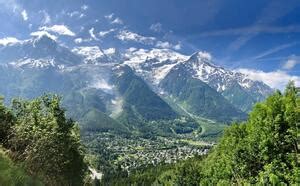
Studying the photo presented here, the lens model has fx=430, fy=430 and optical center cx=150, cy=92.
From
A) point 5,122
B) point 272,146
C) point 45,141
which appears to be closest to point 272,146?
point 272,146

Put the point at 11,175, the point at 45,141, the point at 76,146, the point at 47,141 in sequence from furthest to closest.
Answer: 1. the point at 76,146
2. the point at 47,141
3. the point at 45,141
4. the point at 11,175

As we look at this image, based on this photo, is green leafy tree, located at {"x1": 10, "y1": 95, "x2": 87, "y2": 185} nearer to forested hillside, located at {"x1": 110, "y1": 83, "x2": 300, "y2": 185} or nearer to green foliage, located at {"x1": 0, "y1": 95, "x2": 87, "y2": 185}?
green foliage, located at {"x1": 0, "y1": 95, "x2": 87, "y2": 185}

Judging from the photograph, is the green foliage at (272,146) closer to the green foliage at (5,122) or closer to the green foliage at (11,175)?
the green foliage at (5,122)

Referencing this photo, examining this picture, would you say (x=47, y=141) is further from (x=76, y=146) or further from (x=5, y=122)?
(x=76, y=146)

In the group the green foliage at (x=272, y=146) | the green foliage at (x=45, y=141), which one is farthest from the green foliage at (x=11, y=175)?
the green foliage at (x=272, y=146)

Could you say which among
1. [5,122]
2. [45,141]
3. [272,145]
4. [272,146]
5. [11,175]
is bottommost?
[11,175]

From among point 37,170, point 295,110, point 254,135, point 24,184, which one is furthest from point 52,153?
point 254,135

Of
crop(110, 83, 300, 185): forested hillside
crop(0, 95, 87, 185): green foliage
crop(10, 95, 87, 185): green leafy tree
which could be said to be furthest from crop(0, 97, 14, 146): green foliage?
crop(110, 83, 300, 185): forested hillside

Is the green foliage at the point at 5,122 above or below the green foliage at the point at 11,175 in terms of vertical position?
above
